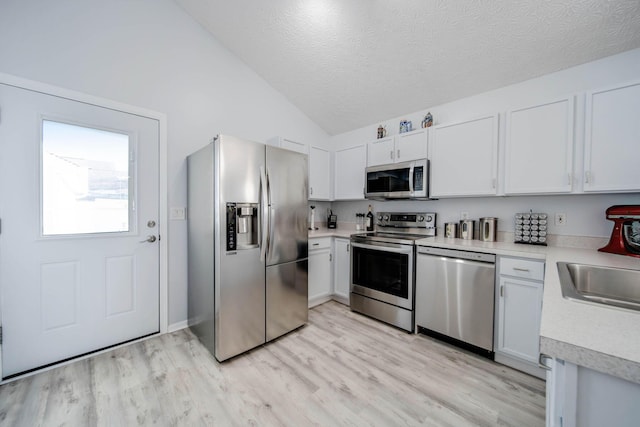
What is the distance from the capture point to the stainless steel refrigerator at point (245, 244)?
6.42ft

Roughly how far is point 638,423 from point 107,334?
3.05 metres

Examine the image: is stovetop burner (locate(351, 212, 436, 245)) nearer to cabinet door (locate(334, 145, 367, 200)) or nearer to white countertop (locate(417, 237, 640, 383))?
cabinet door (locate(334, 145, 367, 200))

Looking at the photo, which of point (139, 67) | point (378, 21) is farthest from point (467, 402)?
point (139, 67)

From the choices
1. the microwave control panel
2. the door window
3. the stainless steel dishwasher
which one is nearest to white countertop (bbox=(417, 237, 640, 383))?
the stainless steel dishwasher

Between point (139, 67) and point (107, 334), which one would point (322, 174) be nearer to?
point (139, 67)

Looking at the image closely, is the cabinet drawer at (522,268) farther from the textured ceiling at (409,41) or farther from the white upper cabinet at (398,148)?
the textured ceiling at (409,41)

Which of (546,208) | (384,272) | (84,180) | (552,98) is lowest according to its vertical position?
(384,272)

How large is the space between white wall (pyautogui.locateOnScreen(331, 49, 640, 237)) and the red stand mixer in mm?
263

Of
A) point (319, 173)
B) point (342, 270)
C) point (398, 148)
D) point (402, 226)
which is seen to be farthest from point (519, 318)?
point (319, 173)

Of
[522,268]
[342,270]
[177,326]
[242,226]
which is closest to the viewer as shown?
[522,268]

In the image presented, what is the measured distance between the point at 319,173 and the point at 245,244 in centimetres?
185

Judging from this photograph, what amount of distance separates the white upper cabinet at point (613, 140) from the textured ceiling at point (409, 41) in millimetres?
512

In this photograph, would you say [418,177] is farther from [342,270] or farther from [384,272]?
[342,270]

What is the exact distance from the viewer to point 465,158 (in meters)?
2.46
